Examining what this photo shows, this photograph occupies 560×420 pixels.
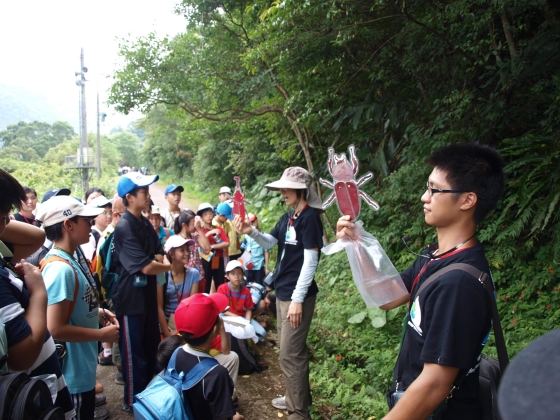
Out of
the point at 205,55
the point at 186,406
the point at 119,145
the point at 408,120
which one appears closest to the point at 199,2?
the point at 205,55

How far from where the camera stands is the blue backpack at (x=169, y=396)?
7.90 ft

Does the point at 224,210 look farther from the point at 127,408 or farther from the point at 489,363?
the point at 489,363

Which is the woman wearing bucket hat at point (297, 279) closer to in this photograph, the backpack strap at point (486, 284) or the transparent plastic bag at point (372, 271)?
the transparent plastic bag at point (372, 271)

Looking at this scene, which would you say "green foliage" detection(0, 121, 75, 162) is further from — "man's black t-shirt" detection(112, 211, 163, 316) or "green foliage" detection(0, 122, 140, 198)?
"man's black t-shirt" detection(112, 211, 163, 316)

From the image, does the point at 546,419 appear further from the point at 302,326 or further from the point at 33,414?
the point at 302,326

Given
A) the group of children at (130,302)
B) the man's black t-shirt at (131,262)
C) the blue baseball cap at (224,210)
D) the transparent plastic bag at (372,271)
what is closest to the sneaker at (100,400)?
the group of children at (130,302)

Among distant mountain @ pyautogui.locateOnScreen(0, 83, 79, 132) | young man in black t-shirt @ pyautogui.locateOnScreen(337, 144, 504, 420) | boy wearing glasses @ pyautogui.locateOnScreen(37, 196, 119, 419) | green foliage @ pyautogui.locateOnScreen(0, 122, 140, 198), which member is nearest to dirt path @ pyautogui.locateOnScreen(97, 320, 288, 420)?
boy wearing glasses @ pyautogui.locateOnScreen(37, 196, 119, 419)

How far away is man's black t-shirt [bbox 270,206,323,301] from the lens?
3498mm

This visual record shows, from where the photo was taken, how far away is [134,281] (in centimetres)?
357

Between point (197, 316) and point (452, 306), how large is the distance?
1766mm

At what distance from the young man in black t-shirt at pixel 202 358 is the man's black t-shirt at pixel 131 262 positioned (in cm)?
87

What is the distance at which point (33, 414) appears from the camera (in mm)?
1539

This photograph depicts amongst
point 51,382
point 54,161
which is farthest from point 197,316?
point 54,161

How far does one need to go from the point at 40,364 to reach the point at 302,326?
2048 millimetres
